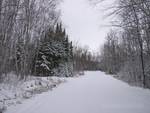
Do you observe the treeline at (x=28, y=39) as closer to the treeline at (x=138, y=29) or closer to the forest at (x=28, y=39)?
the forest at (x=28, y=39)

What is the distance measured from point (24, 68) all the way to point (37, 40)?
3953 millimetres

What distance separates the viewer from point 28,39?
41.5 ft

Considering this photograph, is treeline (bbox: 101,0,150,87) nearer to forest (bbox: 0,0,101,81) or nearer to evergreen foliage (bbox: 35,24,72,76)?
forest (bbox: 0,0,101,81)

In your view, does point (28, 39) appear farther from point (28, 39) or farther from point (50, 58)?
point (50, 58)

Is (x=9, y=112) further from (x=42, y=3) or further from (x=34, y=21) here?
(x=42, y=3)

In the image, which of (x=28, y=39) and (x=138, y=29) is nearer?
(x=138, y=29)

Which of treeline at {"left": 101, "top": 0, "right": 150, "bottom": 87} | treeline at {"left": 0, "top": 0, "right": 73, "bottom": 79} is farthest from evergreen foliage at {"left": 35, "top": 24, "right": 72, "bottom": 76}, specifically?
treeline at {"left": 101, "top": 0, "right": 150, "bottom": 87}

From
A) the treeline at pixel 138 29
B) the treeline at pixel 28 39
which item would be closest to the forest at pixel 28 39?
the treeline at pixel 28 39

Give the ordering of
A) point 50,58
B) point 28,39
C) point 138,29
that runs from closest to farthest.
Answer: point 138,29
point 28,39
point 50,58

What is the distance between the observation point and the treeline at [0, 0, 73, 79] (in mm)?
A: 8758

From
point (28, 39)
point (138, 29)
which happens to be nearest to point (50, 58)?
point (28, 39)

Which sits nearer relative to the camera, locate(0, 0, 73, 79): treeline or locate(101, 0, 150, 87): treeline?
locate(101, 0, 150, 87): treeline

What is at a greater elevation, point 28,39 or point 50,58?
point 28,39

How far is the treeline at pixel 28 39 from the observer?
8.76m
